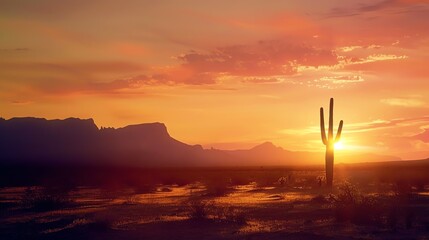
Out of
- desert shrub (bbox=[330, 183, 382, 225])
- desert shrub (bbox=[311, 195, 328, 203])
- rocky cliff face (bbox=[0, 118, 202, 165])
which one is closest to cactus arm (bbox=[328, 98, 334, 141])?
desert shrub (bbox=[311, 195, 328, 203])

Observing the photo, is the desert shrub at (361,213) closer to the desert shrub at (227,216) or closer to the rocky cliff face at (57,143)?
the desert shrub at (227,216)

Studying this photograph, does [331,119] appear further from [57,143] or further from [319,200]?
[57,143]

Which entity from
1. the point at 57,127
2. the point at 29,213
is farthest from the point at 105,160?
the point at 29,213

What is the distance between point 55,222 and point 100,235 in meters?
4.38

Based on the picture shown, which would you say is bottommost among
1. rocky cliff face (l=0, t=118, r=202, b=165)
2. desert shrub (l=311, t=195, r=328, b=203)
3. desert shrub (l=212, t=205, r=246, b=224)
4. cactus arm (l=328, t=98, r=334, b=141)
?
desert shrub (l=212, t=205, r=246, b=224)

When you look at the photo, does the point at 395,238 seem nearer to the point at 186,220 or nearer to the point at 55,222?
the point at 186,220

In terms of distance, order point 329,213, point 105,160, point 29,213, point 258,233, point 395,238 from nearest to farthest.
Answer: point 395,238 < point 258,233 < point 329,213 < point 29,213 < point 105,160

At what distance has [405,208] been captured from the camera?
23.5m

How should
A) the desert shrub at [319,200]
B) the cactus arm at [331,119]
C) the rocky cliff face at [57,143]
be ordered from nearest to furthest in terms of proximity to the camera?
1. the desert shrub at [319,200]
2. the cactus arm at [331,119]
3. the rocky cliff face at [57,143]

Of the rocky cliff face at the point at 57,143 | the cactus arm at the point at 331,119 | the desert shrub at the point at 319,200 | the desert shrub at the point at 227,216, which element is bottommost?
the desert shrub at the point at 227,216

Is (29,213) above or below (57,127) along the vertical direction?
below

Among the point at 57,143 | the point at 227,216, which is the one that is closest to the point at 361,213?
the point at 227,216

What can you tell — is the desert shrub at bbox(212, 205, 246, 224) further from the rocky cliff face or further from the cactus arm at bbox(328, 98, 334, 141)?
the rocky cliff face

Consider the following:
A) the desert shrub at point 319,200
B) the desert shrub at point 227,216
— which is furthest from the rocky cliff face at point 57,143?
the desert shrub at point 227,216
